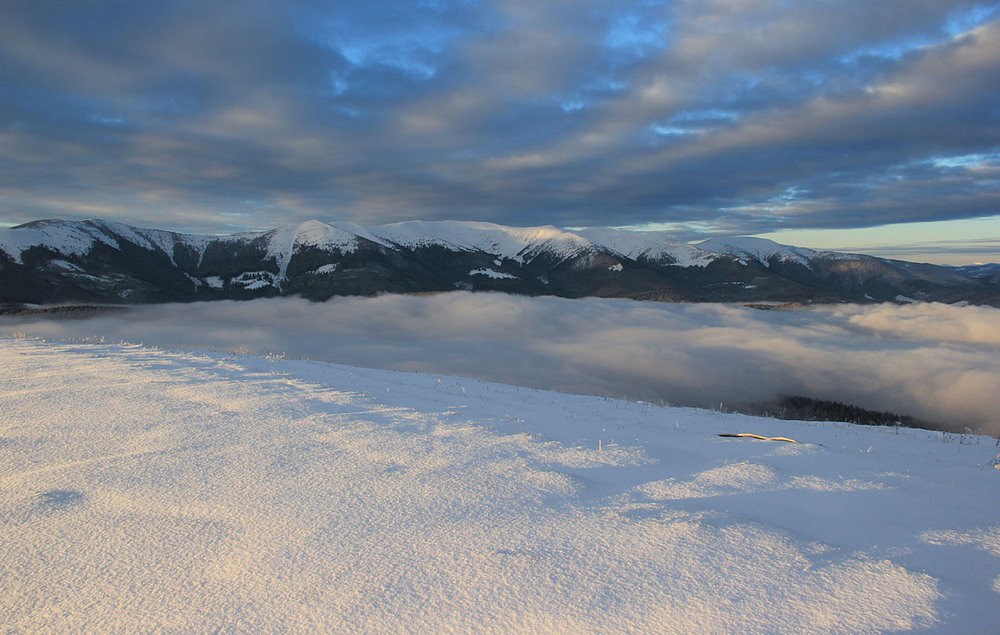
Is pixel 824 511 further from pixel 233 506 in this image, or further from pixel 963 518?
pixel 233 506

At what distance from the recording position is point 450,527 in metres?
3.68

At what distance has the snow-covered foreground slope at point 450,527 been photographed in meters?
2.74

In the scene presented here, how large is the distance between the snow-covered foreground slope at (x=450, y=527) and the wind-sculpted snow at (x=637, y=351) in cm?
7779

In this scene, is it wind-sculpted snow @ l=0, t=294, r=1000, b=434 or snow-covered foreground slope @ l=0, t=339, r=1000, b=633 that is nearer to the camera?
snow-covered foreground slope @ l=0, t=339, r=1000, b=633

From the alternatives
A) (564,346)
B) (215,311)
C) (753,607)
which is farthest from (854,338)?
(753,607)

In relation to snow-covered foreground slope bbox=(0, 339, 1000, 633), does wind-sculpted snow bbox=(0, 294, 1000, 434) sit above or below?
below

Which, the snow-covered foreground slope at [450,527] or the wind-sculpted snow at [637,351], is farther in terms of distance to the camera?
the wind-sculpted snow at [637,351]

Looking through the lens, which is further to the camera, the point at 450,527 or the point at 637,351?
the point at 637,351

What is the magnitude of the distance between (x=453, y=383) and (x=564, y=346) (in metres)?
124

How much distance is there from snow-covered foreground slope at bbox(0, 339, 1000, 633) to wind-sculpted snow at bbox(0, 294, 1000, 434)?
255ft

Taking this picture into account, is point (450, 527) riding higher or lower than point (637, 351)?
higher

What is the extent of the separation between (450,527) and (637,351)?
140 metres

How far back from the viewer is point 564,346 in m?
136

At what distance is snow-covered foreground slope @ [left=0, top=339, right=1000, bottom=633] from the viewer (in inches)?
108
